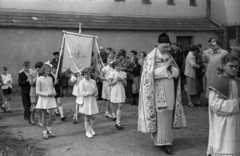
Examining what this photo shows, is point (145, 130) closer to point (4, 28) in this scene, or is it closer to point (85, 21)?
point (4, 28)

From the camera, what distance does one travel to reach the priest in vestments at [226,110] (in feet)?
17.7

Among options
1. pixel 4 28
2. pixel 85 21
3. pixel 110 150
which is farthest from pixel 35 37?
pixel 110 150

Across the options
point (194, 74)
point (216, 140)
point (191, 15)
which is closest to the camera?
point (216, 140)

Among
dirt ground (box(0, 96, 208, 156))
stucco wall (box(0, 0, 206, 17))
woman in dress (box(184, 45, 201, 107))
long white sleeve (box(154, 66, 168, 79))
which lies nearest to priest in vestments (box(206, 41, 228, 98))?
dirt ground (box(0, 96, 208, 156))

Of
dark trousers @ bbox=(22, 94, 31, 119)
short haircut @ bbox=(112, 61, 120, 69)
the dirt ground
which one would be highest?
short haircut @ bbox=(112, 61, 120, 69)

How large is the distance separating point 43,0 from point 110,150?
13272mm

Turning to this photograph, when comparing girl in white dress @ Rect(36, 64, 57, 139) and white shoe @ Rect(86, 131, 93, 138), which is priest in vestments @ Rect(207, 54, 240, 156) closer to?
white shoe @ Rect(86, 131, 93, 138)

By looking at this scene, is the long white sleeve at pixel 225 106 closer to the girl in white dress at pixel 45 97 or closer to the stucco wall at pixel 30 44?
the girl in white dress at pixel 45 97

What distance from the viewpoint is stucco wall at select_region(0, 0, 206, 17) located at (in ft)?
61.1

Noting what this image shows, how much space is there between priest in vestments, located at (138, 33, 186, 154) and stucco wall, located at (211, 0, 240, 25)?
1888cm

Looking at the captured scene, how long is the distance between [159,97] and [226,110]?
6.62 feet

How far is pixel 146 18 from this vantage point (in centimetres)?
2227

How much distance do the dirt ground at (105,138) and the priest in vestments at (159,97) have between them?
0.41 m

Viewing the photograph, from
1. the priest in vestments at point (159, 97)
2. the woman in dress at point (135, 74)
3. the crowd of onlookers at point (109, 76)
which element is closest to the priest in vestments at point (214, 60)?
the crowd of onlookers at point (109, 76)
